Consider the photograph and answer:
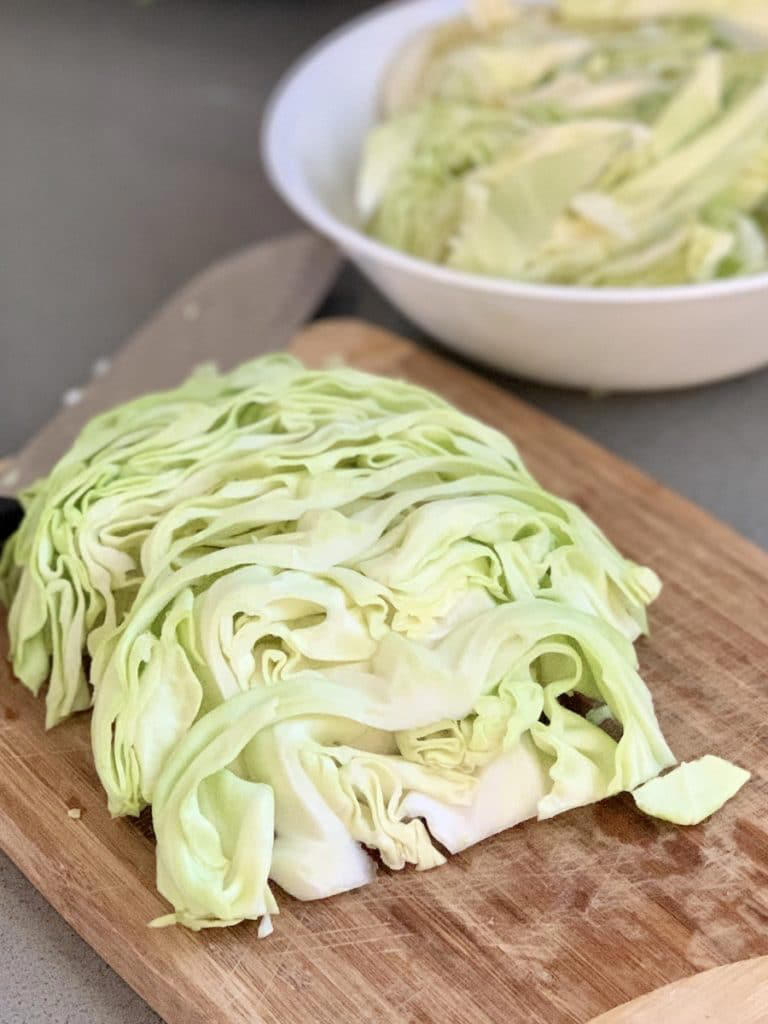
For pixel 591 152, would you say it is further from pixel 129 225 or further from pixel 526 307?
pixel 129 225

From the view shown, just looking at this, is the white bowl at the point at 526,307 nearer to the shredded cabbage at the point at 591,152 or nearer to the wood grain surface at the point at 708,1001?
the shredded cabbage at the point at 591,152

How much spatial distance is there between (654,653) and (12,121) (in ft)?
6.92

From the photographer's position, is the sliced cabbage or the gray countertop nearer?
the sliced cabbage

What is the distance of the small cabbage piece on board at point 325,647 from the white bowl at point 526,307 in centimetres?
33

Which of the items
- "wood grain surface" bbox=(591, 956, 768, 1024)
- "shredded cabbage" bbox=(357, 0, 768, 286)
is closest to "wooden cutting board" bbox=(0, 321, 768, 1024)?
"wood grain surface" bbox=(591, 956, 768, 1024)

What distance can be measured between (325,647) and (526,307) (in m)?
0.63

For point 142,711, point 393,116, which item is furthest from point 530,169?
point 142,711

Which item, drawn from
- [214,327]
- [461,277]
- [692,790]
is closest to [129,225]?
[214,327]

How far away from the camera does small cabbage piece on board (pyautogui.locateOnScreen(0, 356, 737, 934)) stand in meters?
1.12

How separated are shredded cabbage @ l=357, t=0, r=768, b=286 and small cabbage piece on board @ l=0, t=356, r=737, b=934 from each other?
0.47m

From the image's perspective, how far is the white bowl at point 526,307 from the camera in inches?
62.5

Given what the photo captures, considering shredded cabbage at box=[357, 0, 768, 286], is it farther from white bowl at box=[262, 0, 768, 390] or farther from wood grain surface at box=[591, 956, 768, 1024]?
wood grain surface at box=[591, 956, 768, 1024]

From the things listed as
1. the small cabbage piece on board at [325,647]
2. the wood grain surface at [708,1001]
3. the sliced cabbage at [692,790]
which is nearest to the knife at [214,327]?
the small cabbage piece on board at [325,647]

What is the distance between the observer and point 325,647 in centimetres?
118
